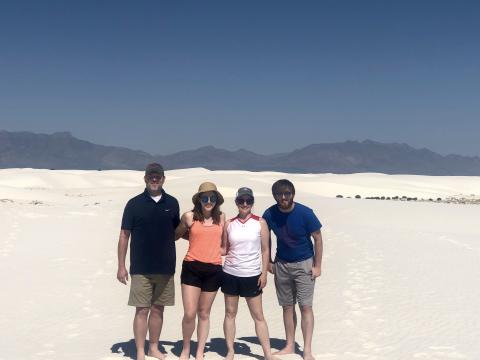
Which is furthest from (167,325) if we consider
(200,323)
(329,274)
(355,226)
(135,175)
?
(135,175)

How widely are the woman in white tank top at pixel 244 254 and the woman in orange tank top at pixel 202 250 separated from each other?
0.10 meters

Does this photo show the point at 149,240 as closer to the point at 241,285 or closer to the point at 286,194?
the point at 241,285

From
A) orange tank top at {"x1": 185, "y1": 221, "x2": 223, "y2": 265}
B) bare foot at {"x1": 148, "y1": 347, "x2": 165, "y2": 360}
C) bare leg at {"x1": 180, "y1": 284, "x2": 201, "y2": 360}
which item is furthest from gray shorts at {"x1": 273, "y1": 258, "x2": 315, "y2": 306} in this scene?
bare foot at {"x1": 148, "y1": 347, "x2": 165, "y2": 360}

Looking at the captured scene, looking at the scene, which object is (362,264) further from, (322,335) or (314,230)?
(314,230)

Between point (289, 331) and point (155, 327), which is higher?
point (155, 327)

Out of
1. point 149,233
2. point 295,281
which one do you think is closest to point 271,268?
point 295,281

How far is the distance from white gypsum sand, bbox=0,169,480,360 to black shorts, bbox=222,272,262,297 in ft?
3.55

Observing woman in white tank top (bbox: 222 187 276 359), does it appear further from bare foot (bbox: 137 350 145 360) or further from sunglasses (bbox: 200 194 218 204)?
bare foot (bbox: 137 350 145 360)

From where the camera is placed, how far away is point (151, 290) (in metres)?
6.30

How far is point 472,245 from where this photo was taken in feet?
48.2

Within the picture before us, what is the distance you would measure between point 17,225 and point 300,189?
97.5ft

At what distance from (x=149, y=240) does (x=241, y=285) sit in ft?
3.39

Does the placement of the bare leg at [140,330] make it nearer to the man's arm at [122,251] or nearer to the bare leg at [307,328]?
the man's arm at [122,251]

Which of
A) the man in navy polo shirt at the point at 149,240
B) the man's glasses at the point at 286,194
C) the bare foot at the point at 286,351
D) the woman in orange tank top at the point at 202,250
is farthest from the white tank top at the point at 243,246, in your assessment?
the bare foot at the point at 286,351
